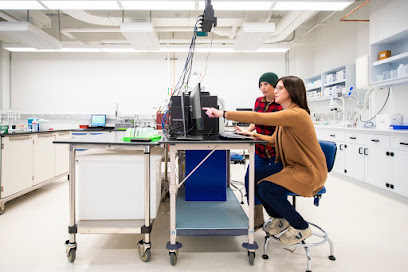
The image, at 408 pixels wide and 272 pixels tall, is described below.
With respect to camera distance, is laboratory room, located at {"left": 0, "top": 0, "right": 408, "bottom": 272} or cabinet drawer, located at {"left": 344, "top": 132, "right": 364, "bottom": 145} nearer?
laboratory room, located at {"left": 0, "top": 0, "right": 408, "bottom": 272}

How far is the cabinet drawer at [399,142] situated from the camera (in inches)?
104

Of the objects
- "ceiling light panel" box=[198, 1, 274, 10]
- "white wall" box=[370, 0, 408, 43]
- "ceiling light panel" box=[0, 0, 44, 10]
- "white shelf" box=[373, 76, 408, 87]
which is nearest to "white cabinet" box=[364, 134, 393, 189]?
"white shelf" box=[373, 76, 408, 87]

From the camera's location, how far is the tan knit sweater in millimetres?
1426

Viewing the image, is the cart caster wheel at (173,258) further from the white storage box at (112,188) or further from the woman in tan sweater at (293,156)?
the woman in tan sweater at (293,156)

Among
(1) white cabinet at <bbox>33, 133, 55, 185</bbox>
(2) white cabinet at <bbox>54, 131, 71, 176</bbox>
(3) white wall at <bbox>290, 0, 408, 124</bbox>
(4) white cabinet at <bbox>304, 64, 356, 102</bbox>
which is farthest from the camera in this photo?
(4) white cabinet at <bbox>304, 64, 356, 102</bbox>

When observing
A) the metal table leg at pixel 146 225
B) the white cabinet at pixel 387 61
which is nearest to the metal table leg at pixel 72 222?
the metal table leg at pixel 146 225

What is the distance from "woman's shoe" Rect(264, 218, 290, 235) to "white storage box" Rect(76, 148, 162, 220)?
807 millimetres

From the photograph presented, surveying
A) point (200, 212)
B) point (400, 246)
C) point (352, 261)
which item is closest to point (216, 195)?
point (200, 212)

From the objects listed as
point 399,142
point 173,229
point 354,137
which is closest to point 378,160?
point 399,142

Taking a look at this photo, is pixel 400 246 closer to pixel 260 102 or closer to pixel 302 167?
pixel 302 167

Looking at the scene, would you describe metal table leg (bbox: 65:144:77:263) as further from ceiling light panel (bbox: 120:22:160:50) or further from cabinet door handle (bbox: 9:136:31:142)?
ceiling light panel (bbox: 120:22:160:50)

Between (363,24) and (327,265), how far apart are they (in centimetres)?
424

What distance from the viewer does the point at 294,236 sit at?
1.50 meters

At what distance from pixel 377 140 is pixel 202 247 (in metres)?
2.69
